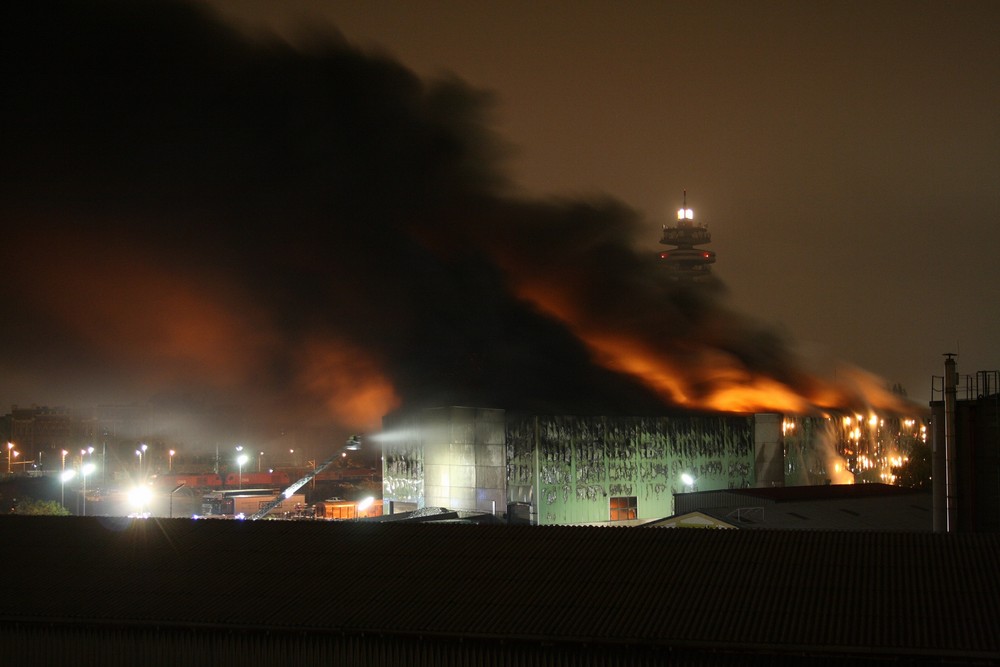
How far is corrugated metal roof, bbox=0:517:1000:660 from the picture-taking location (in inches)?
627

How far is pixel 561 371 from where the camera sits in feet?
204

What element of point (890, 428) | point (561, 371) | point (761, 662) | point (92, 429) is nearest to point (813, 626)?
point (761, 662)

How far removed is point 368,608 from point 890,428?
6709 centimetres

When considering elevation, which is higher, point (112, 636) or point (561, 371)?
point (561, 371)

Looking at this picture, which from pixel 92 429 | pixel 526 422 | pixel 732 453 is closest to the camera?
pixel 526 422

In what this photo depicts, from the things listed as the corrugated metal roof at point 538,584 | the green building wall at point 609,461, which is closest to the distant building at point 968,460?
the corrugated metal roof at point 538,584

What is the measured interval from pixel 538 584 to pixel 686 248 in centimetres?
11350

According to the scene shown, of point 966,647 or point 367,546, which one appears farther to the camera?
point 367,546

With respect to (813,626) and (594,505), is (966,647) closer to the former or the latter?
A: (813,626)

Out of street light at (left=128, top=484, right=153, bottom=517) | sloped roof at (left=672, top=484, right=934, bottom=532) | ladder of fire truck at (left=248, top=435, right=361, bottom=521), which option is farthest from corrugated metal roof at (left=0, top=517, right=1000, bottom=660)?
street light at (left=128, top=484, right=153, bottom=517)

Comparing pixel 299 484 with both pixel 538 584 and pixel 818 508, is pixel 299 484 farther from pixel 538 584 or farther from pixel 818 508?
pixel 538 584

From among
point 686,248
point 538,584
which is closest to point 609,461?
point 538,584

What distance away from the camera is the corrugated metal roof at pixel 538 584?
15.9 metres

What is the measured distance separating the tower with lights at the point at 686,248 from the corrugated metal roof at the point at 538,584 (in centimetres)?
10875
